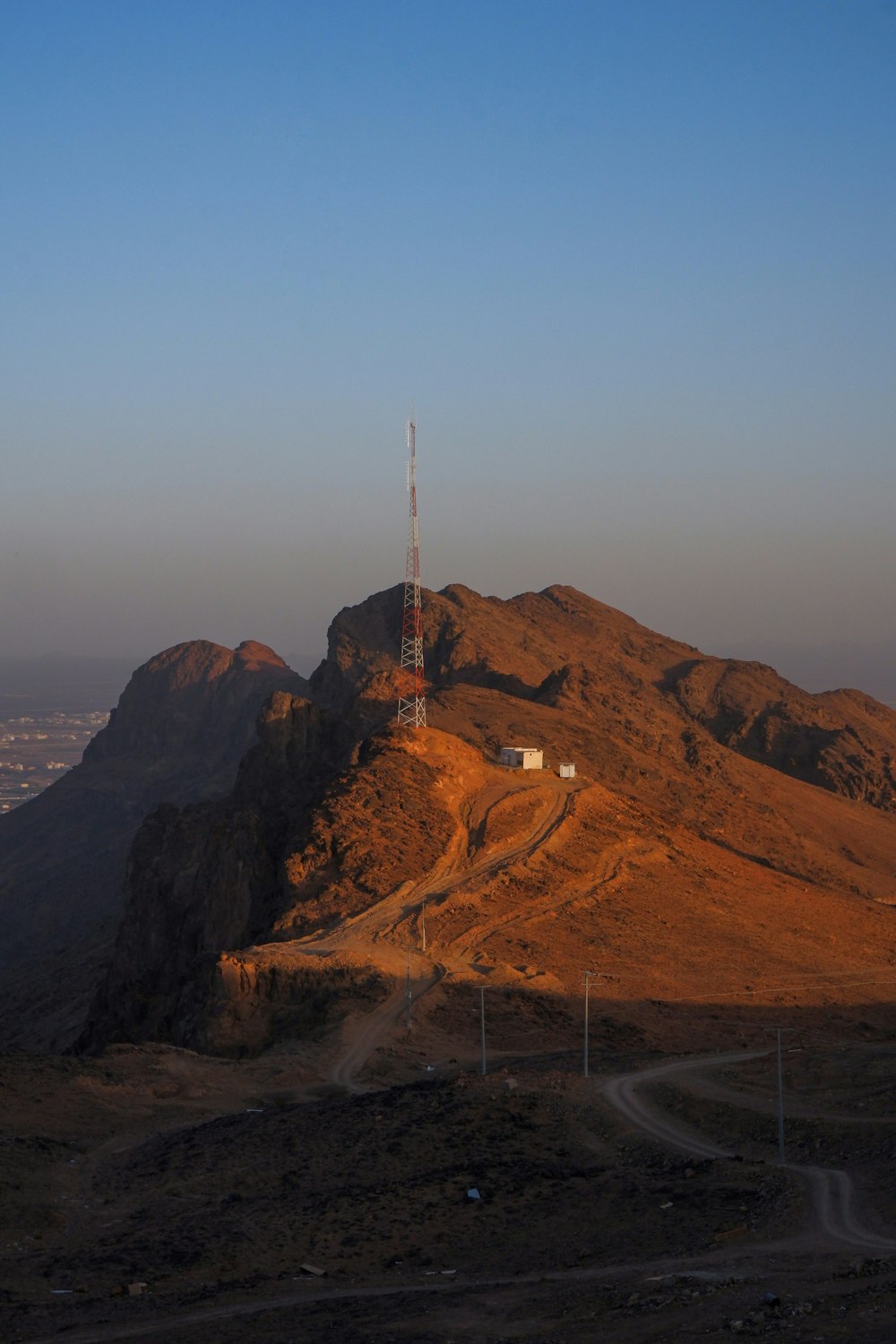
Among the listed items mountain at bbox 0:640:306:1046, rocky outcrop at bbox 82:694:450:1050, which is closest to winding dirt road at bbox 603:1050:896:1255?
rocky outcrop at bbox 82:694:450:1050

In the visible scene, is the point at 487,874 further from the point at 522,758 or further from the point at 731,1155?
the point at 731,1155

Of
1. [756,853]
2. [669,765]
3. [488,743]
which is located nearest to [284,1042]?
[488,743]

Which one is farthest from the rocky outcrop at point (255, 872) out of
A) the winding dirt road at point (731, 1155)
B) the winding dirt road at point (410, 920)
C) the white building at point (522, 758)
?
the winding dirt road at point (731, 1155)

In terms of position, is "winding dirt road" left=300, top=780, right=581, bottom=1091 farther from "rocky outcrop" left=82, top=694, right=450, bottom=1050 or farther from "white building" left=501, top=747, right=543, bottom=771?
"white building" left=501, top=747, right=543, bottom=771

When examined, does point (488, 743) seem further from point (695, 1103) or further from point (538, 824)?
point (695, 1103)

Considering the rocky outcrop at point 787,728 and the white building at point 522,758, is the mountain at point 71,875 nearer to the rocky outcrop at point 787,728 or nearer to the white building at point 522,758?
the white building at point 522,758

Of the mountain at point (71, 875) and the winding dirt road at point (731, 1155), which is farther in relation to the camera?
the mountain at point (71, 875)
